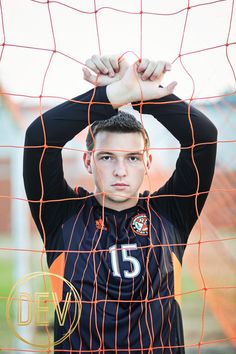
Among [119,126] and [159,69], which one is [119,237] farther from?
[159,69]

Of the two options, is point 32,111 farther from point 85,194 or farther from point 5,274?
point 5,274

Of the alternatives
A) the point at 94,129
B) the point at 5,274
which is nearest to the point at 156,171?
the point at 94,129

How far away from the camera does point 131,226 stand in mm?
1271

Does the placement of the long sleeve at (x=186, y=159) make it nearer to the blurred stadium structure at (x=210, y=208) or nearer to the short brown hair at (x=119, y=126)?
the short brown hair at (x=119, y=126)

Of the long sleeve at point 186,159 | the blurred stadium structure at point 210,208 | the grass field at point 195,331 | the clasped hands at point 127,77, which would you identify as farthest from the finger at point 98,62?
the grass field at point 195,331

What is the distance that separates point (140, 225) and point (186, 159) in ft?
0.51

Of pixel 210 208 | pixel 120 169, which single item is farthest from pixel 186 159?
pixel 210 208

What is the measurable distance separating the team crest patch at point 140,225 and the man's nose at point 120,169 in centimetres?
9

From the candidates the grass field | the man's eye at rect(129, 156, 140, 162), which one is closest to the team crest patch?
the man's eye at rect(129, 156, 140, 162)

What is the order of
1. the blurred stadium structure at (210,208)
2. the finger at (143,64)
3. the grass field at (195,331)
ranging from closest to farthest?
the finger at (143,64)
the blurred stadium structure at (210,208)
the grass field at (195,331)

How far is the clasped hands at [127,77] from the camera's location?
1188 mm

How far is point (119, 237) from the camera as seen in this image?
1261mm

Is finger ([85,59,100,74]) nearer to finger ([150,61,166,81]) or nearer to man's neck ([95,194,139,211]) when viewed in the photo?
finger ([150,61,166,81])

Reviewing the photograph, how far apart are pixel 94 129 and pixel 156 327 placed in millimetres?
419
